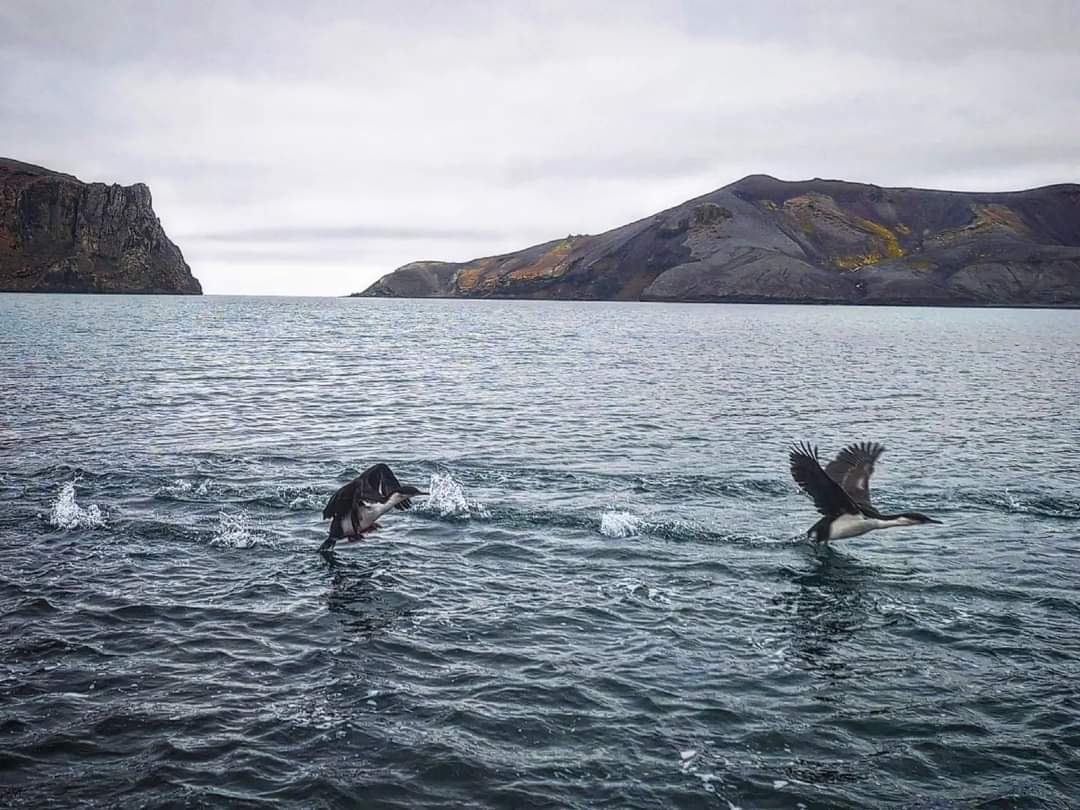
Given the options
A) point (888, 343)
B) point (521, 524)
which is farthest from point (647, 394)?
point (888, 343)

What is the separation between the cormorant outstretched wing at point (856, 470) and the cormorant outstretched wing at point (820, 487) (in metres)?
1.42

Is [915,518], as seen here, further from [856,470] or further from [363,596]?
[363,596]

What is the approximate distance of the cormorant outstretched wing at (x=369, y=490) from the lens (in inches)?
687

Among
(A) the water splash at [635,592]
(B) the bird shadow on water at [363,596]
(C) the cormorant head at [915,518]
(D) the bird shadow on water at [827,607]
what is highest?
(C) the cormorant head at [915,518]

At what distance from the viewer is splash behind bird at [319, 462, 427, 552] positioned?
17.4m

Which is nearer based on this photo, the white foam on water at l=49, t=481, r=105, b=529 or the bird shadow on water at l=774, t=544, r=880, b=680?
the bird shadow on water at l=774, t=544, r=880, b=680

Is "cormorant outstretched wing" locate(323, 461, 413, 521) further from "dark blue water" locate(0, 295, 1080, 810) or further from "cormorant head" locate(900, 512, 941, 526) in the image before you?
"cormorant head" locate(900, 512, 941, 526)

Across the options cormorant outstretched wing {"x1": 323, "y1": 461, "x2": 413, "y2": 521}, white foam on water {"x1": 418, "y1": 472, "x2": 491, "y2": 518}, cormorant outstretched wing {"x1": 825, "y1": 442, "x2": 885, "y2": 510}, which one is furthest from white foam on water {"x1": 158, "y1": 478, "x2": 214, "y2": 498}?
cormorant outstretched wing {"x1": 825, "y1": 442, "x2": 885, "y2": 510}

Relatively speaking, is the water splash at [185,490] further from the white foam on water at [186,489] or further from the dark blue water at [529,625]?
the dark blue water at [529,625]

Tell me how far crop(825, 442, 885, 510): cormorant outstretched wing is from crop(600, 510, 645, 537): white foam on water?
457 cm

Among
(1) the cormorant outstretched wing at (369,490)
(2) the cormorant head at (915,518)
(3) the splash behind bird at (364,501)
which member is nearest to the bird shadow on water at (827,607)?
(2) the cormorant head at (915,518)

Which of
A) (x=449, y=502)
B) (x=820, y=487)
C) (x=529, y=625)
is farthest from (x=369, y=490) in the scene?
(x=820, y=487)

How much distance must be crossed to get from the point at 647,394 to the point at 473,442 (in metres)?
18.8

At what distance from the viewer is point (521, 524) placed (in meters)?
20.7
